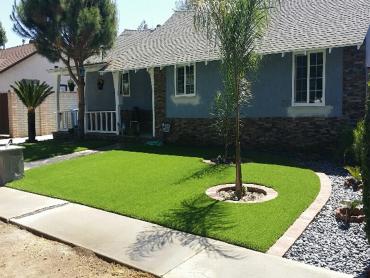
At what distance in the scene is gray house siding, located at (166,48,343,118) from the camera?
12383mm

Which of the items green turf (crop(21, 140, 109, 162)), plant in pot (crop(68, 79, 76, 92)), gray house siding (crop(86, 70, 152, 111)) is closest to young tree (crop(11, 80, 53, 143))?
green turf (crop(21, 140, 109, 162))

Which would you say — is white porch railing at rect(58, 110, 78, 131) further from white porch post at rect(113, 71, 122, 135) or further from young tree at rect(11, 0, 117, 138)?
white porch post at rect(113, 71, 122, 135)

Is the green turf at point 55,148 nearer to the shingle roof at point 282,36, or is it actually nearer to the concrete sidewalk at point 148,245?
the shingle roof at point 282,36

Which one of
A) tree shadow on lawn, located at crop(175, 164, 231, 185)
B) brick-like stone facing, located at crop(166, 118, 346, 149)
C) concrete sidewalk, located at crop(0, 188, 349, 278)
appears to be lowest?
concrete sidewalk, located at crop(0, 188, 349, 278)

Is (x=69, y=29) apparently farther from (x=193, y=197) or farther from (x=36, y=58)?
(x=36, y=58)

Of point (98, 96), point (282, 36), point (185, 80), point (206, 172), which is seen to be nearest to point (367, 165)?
point (206, 172)

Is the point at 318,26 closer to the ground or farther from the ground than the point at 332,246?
farther from the ground

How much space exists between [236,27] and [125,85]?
43.1 feet

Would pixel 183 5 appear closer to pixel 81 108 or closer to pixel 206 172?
pixel 206 172

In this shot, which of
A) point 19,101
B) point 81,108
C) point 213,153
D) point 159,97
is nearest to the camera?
point 213,153

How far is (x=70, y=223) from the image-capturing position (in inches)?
267

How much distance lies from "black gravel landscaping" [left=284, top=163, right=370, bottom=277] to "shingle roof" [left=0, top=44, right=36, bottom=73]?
24546 mm

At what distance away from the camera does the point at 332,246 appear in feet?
18.1

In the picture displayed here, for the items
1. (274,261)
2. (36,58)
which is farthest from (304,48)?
(36,58)
